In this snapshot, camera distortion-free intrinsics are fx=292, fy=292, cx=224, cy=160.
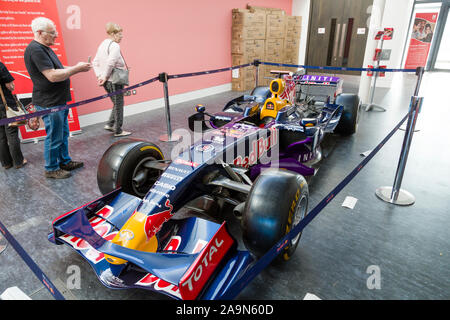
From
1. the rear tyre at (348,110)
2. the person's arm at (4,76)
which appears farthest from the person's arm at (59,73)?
the rear tyre at (348,110)

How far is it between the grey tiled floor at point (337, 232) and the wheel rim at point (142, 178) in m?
0.69

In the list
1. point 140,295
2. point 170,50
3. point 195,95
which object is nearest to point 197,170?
point 140,295

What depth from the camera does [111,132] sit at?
503cm

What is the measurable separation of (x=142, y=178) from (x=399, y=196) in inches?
99.1

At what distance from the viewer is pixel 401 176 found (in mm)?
2822

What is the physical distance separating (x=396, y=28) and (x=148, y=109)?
7016mm

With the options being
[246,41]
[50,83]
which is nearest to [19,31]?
[50,83]

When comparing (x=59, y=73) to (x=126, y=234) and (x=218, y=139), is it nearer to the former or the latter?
(x=218, y=139)

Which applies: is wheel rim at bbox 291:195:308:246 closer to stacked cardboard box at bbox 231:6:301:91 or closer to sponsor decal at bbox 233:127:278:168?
sponsor decal at bbox 233:127:278:168

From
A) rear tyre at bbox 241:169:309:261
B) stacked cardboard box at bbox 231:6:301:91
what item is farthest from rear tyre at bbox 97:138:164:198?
stacked cardboard box at bbox 231:6:301:91

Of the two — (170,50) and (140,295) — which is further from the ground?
(170,50)

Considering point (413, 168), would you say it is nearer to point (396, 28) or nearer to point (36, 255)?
point (36, 255)

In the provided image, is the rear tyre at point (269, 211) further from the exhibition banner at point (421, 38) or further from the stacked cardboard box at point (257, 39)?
the exhibition banner at point (421, 38)

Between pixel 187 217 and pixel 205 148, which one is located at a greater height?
pixel 205 148
